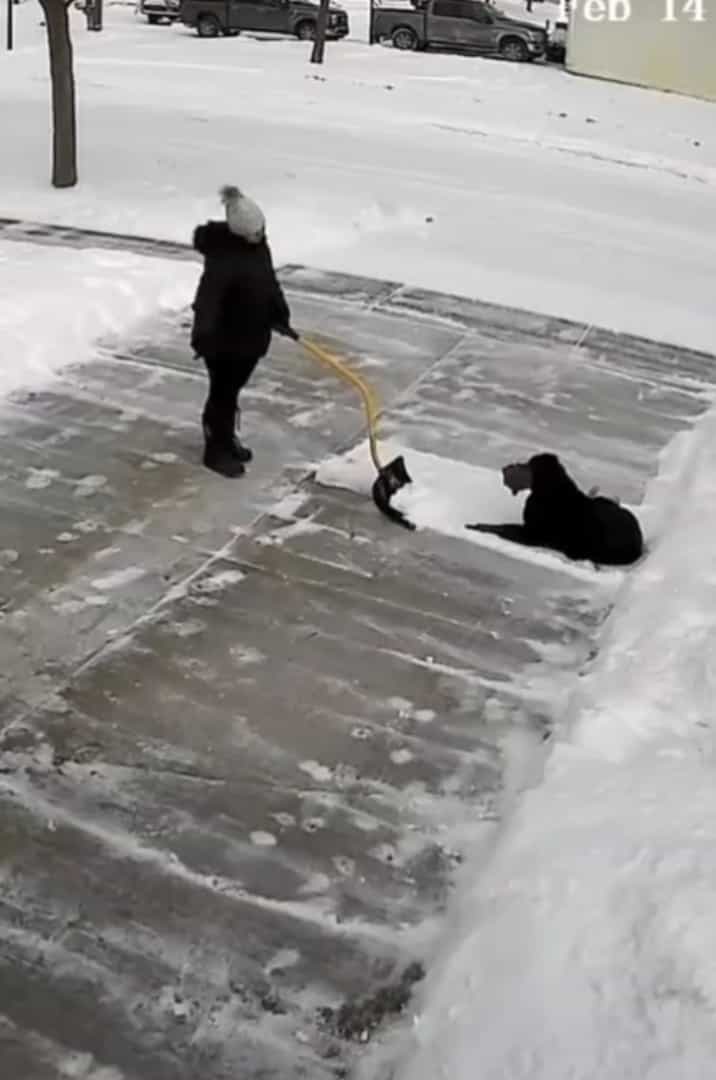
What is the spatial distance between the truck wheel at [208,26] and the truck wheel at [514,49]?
20.0 feet

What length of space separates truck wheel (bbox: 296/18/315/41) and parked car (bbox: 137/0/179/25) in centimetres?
304

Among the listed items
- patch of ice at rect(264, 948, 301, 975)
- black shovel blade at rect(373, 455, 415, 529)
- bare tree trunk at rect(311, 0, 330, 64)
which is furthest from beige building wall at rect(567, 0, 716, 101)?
patch of ice at rect(264, 948, 301, 975)

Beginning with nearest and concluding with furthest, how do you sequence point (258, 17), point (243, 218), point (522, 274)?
point (243, 218), point (522, 274), point (258, 17)

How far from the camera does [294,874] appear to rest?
14.7 ft

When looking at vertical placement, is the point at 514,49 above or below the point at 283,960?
above

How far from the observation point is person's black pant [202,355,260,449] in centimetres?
725

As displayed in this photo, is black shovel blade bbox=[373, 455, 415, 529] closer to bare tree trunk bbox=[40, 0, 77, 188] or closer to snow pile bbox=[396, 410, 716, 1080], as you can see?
snow pile bbox=[396, 410, 716, 1080]

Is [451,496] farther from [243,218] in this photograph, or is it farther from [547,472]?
[243,218]

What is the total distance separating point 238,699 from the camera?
5.41 m

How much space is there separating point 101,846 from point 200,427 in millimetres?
3883

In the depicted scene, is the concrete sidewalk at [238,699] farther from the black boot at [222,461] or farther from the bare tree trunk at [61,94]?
the bare tree trunk at [61,94]

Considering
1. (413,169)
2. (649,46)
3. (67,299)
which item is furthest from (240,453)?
(649,46)

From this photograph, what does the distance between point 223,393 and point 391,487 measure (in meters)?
1.02

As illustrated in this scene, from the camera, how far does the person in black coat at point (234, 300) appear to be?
698 centimetres
